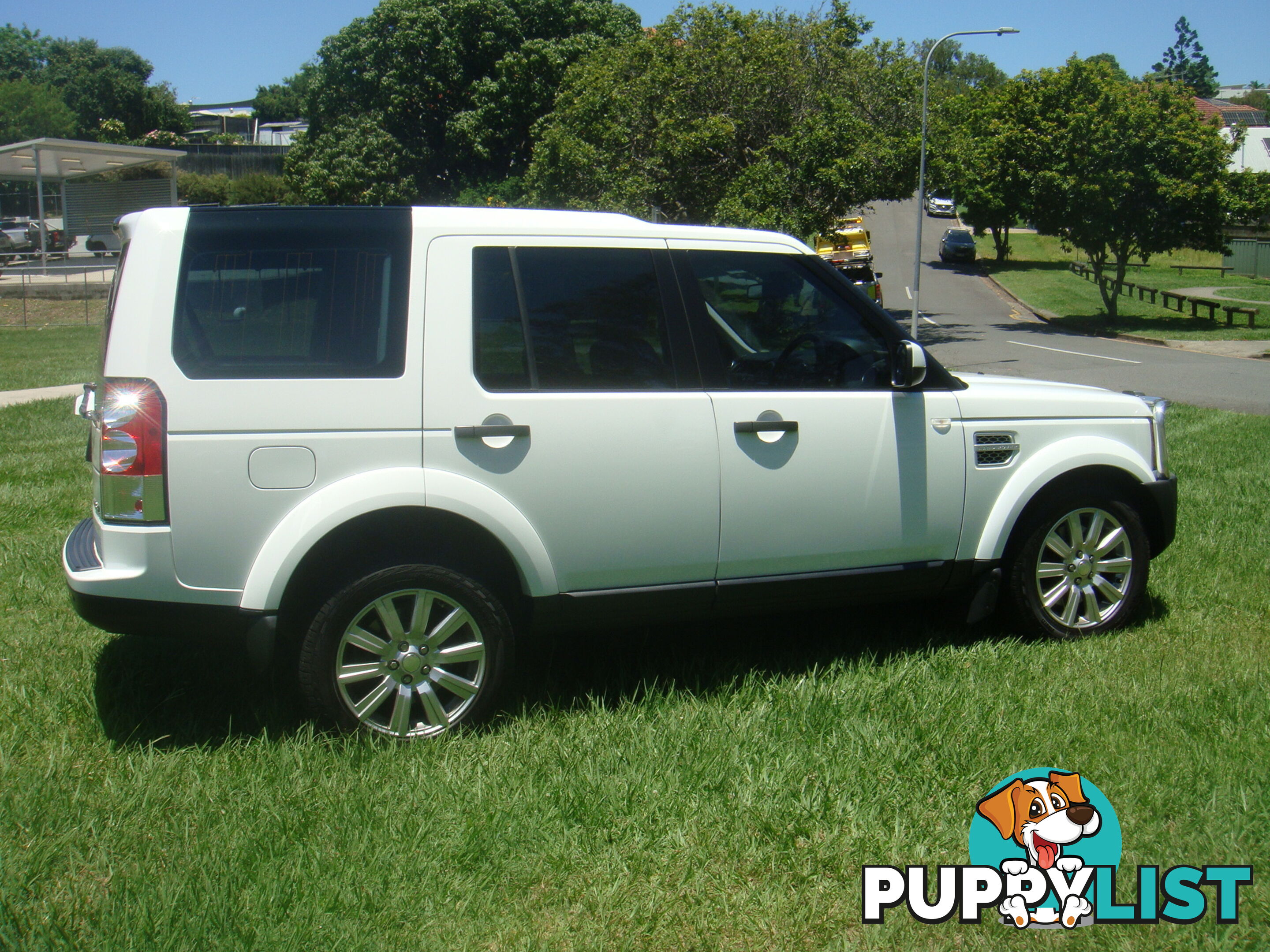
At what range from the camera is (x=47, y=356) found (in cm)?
2064

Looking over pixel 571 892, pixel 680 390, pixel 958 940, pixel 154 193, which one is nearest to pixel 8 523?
pixel 680 390

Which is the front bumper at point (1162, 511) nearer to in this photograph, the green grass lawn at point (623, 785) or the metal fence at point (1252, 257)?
the green grass lawn at point (623, 785)

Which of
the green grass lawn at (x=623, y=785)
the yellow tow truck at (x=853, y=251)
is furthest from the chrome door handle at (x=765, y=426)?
the yellow tow truck at (x=853, y=251)

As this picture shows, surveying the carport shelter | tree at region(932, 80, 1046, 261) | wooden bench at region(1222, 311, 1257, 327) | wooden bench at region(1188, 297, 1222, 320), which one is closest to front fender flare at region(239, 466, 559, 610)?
the carport shelter

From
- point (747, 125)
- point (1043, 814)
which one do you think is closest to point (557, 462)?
point (1043, 814)

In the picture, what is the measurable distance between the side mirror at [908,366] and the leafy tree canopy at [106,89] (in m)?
95.8

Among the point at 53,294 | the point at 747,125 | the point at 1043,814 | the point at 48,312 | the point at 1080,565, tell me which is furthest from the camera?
the point at 53,294

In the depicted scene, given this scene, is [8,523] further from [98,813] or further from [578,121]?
[578,121]

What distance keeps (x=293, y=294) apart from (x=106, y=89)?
338 feet

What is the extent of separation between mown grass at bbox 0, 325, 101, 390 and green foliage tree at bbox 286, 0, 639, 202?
1768 cm

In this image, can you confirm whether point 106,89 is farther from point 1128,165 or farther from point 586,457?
point 586,457

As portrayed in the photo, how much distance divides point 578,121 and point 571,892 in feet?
79.7

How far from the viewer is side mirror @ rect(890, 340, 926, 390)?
4.48m

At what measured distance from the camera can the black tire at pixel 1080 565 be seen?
4922 millimetres
